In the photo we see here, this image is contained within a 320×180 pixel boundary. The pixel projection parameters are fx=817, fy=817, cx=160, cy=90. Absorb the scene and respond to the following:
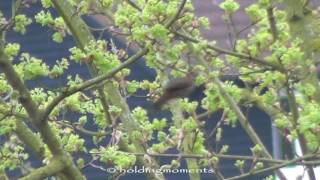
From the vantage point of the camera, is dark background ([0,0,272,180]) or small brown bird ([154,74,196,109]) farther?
dark background ([0,0,272,180])

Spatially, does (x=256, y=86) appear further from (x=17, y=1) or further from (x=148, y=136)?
(x=17, y=1)

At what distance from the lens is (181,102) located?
15.6ft

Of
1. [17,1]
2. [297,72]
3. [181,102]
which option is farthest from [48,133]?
[297,72]

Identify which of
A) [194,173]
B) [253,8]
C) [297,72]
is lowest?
[194,173]

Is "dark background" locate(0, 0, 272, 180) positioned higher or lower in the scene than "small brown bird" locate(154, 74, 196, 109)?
higher

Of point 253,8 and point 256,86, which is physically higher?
point 253,8

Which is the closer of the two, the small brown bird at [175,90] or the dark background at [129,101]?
the small brown bird at [175,90]

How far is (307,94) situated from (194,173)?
1136 millimetres

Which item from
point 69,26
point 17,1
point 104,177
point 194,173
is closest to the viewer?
point 17,1

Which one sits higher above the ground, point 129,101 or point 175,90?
point 129,101

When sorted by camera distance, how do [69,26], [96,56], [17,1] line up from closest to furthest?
[96,56], [17,1], [69,26]

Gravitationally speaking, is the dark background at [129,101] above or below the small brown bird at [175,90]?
above

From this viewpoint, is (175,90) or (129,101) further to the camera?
(129,101)

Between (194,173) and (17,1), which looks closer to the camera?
(17,1)
